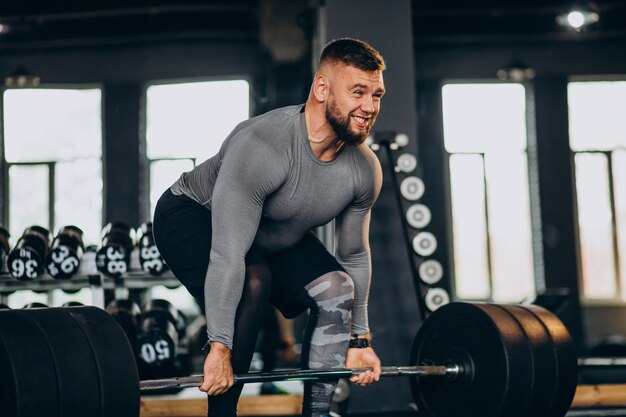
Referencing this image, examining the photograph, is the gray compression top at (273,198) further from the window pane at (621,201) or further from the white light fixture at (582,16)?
the window pane at (621,201)

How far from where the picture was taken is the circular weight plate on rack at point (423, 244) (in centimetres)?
388

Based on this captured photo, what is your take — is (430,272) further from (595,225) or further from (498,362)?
(595,225)

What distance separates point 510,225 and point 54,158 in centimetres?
454

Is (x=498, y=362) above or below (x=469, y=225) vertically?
below

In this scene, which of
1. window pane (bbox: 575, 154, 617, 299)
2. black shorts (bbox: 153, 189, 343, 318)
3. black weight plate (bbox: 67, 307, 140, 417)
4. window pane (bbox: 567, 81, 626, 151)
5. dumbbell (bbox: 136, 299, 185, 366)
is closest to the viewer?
black weight plate (bbox: 67, 307, 140, 417)

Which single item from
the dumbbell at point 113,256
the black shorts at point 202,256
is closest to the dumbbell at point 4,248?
the dumbbell at point 113,256

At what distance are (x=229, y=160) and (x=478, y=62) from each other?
251 inches

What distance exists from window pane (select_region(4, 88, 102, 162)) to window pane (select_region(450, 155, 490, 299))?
3547 millimetres

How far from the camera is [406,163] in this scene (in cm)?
393

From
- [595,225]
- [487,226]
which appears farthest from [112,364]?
[595,225]

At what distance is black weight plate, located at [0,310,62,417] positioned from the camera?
1.51 metres

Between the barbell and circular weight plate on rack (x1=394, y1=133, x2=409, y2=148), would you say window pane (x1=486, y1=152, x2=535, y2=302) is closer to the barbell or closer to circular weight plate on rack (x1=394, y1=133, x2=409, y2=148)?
circular weight plate on rack (x1=394, y1=133, x2=409, y2=148)

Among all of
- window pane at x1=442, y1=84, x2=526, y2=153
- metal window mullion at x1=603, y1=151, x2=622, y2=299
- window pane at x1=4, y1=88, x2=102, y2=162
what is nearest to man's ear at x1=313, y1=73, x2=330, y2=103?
window pane at x1=442, y1=84, x2=526, y2=153

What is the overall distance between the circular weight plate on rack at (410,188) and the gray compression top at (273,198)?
1.89m
